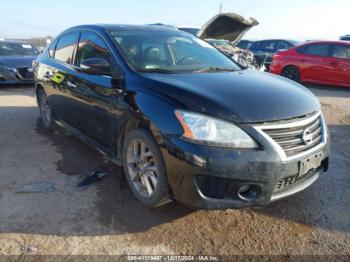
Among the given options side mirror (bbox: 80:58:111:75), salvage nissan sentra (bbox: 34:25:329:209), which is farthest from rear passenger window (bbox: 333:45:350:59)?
side mirror (bbox: 80:58:111:75)

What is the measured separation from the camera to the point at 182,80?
2.91 metres

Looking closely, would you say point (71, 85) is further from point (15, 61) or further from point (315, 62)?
point (315, 62)

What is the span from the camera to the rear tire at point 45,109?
5.15m

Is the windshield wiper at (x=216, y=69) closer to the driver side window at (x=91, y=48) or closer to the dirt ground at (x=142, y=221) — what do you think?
the driver side window at (x=91, y=48)

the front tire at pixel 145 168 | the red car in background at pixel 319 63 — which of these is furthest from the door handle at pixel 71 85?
the red car in background at pixel 319 63

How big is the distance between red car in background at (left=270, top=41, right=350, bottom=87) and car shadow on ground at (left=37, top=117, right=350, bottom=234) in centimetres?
601

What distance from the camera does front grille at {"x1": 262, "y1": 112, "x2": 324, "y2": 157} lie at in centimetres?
248

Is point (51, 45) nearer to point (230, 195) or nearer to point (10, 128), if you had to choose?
point (10, 128)

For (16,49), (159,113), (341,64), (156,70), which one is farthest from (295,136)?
(16,49)

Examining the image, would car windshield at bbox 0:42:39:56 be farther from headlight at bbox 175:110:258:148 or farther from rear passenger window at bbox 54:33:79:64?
headlight at bbox 175:110:258:148

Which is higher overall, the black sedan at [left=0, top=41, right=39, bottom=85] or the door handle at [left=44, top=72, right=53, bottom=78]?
the door handle at [left=44, top=72, right=53, bottom=78]

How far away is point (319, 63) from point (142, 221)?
8.27m

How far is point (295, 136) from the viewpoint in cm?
258

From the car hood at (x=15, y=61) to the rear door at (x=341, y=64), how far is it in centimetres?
839
